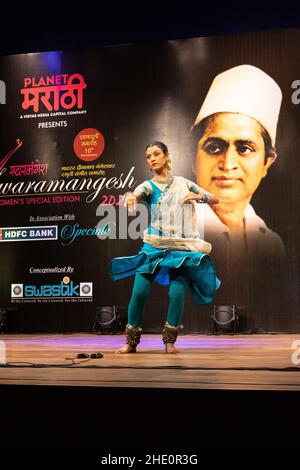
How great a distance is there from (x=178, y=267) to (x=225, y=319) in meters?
2.76

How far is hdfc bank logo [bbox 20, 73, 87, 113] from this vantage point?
7.57 m

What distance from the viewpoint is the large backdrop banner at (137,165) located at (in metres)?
6.94

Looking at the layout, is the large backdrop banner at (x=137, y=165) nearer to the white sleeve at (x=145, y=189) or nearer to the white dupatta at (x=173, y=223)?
the white dupatta at (x=173, y=223)

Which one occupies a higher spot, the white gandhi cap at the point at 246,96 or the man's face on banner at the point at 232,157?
the white gandhi cap at the point at 246,96

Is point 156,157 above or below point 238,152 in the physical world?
below

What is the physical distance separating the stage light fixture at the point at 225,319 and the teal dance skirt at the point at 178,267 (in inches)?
98.3

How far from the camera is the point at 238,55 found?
7.14 meters

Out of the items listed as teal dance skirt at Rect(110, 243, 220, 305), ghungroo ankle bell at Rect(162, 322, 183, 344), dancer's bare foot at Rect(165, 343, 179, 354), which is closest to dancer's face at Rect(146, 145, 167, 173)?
teal dance skirt at Rect(110, 243, 220, 305)

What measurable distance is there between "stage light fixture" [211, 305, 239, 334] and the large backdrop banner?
0.41ft

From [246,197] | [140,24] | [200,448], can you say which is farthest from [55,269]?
[200,448]

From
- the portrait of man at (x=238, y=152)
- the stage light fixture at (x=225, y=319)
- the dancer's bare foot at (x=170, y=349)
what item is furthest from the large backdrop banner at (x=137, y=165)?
the dancer's bare foot at (x=170, y=349)

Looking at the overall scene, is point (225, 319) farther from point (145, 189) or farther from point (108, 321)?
point (145, 189)

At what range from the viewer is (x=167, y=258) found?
168 inches

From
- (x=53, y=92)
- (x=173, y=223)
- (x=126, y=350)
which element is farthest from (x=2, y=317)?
(x=173, y=223)
